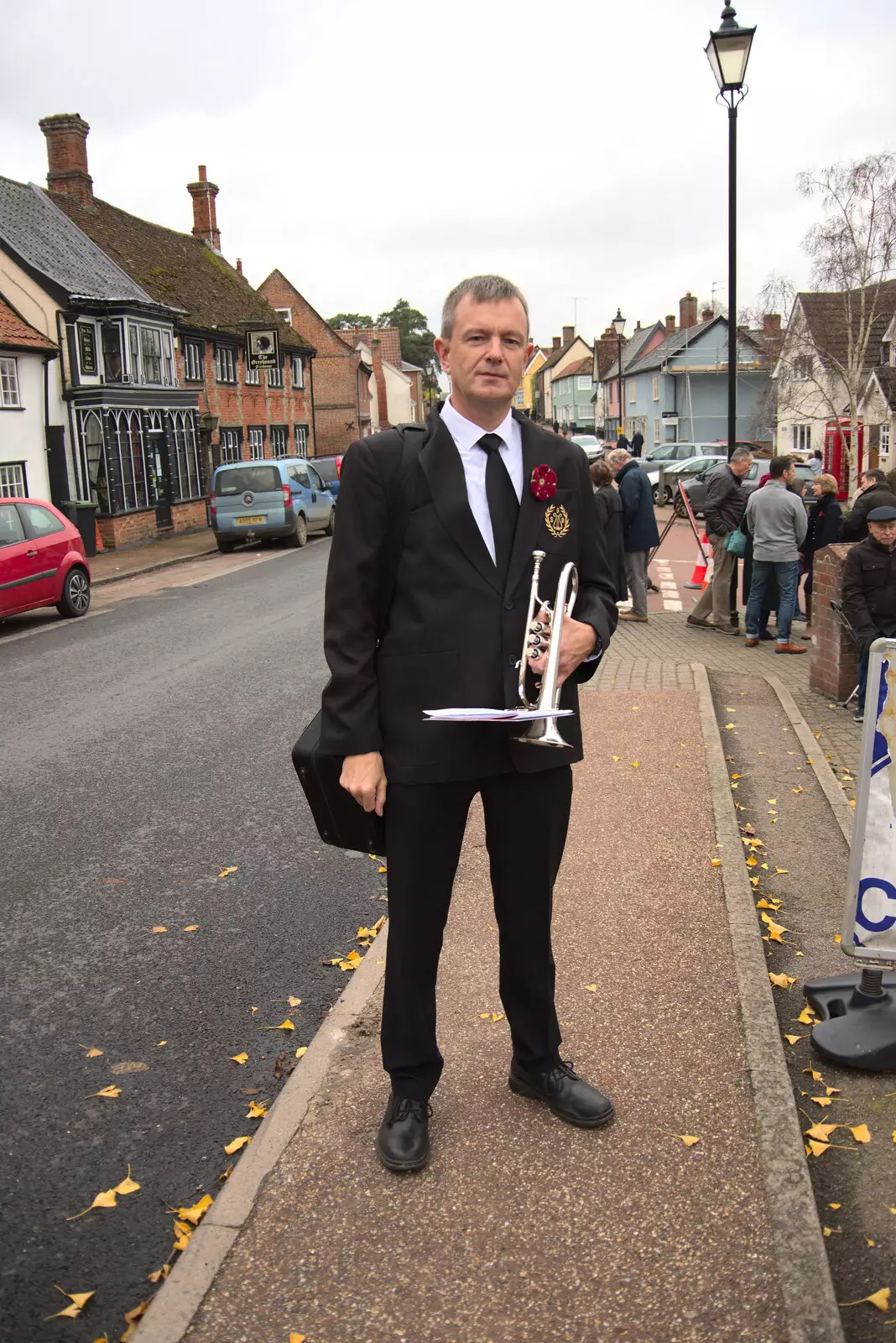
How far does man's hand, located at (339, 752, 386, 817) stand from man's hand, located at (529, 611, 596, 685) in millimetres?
467

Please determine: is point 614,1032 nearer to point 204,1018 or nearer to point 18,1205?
point 204,1018

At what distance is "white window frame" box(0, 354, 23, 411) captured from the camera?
23594 millimetres

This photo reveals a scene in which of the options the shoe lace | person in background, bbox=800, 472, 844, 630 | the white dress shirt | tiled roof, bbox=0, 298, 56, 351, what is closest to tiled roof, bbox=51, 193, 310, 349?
tiled roof, bbox=0, 298, 56, 351

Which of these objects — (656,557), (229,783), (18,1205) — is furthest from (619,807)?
(656,557)

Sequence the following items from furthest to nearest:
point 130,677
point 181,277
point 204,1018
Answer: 1. point 181,277
2. point 130,677
3. point 204,1018

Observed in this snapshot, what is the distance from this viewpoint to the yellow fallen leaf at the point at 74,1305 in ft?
8.79

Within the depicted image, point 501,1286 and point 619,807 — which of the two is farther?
point 619,807

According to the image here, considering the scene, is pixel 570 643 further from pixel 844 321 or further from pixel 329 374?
pixel 329 374

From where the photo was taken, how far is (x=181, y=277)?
37.1 meters

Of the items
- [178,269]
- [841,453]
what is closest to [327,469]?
[178,269]

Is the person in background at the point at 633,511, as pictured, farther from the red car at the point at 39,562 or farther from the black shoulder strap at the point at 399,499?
the black shoulder strap at the point at 399,499

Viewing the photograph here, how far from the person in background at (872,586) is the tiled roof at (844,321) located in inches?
1528

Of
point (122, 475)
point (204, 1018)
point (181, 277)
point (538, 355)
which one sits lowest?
point (204, 1018)

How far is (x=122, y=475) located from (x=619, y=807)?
24611 millimetres
